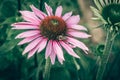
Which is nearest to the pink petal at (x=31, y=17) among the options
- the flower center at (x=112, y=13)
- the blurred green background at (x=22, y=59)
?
the blurred green background at (x=22, y=59)

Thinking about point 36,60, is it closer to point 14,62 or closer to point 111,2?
point 14,62

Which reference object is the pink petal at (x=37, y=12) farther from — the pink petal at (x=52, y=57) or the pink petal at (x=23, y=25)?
the pink petal at (x=52, y=57)

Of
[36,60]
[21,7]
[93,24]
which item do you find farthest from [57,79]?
[93,24]

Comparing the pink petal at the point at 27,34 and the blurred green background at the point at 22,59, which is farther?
the blurred green background at the point at 22,59

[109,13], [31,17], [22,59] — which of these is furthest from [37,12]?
[22,59]

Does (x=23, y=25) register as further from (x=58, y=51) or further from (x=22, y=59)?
(x=22, y=59)

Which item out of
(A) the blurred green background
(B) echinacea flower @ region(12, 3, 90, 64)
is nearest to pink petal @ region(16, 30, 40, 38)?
(B) echinacea flower @ region(12, 3, 90, 64)
